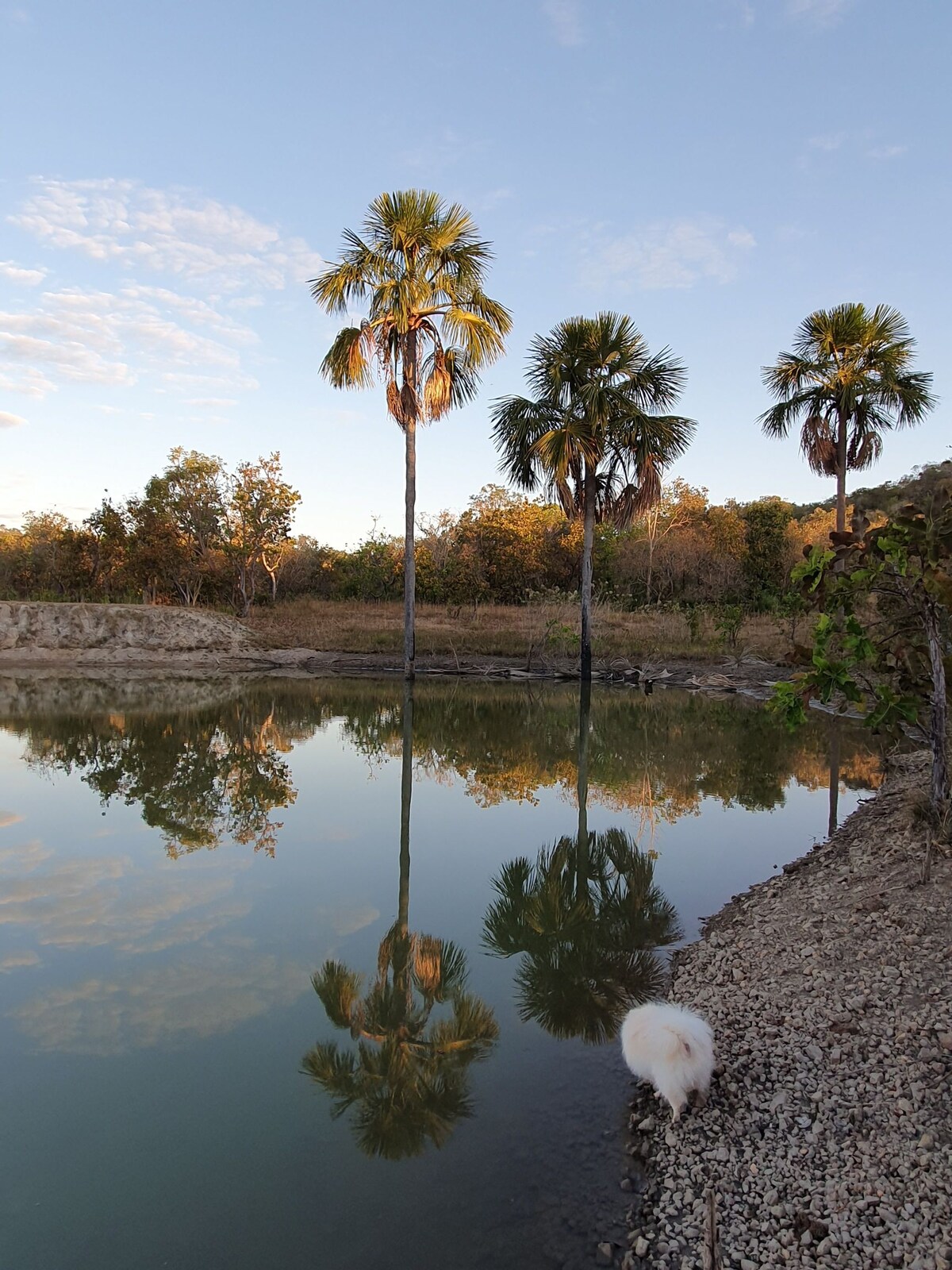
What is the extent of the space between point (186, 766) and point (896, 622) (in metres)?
8.65

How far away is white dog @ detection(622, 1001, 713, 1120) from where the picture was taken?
3.23 metres

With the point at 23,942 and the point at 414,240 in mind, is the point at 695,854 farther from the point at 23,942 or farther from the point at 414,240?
the point at 414,240

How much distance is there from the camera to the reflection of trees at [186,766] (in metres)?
8.00

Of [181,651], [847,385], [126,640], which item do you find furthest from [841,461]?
[126,640]

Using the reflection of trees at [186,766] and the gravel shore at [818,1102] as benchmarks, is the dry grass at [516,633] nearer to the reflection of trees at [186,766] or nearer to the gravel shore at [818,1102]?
the reflection of trees at [186,766]

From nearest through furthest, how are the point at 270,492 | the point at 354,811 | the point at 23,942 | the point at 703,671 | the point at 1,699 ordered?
the point at 23,942 → the point at 354,811 → the point at 1,699 → the point at 703,671 → the point at 270,492

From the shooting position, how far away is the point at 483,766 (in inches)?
440

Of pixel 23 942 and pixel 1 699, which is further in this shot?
pixel 1 699

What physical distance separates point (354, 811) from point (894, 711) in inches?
216

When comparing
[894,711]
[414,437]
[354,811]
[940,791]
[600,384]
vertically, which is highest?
[600,384]

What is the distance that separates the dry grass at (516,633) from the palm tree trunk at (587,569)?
2.85 meters

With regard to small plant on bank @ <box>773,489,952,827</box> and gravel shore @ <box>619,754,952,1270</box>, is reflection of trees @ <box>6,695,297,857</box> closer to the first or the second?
gravel shore @ <box>619,754,952,1270</box>

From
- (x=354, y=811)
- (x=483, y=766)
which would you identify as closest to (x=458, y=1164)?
(x=354, y=811)

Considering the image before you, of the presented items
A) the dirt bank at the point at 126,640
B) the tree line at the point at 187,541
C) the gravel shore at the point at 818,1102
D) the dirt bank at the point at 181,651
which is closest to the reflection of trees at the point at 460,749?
the gravel shore at the point at 818,1102
